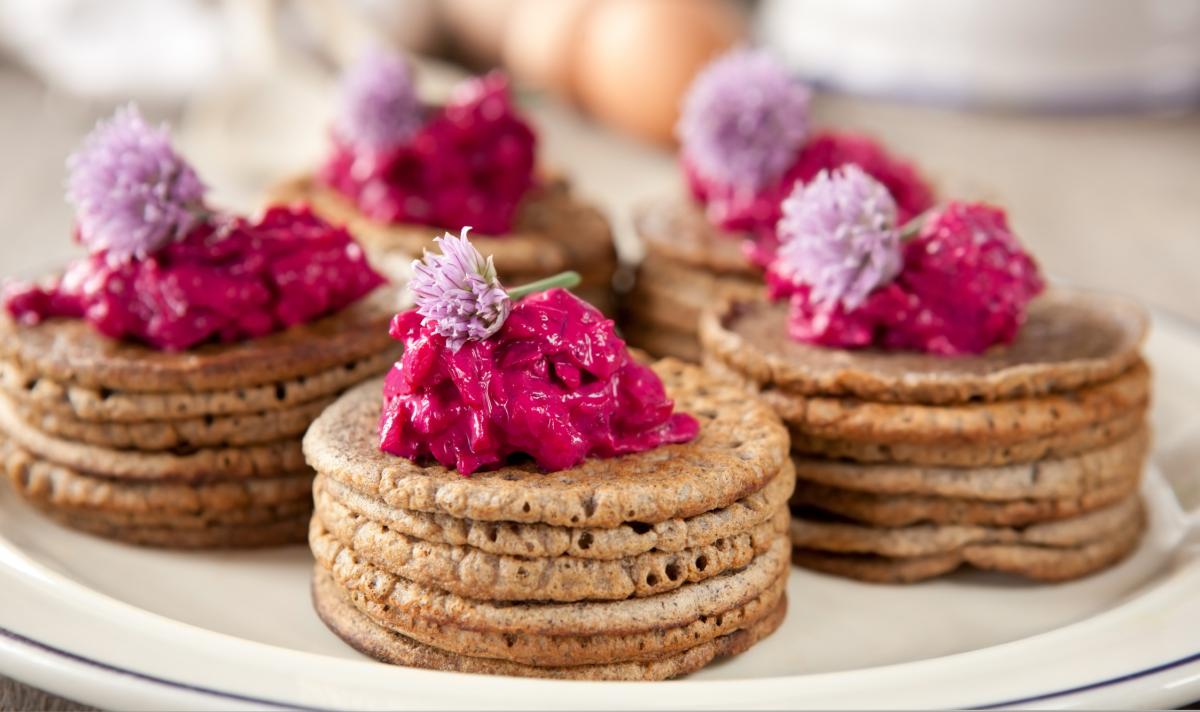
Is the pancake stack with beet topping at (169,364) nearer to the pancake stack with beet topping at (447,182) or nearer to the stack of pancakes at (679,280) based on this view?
the pancake stack with beet topping at (447,182)

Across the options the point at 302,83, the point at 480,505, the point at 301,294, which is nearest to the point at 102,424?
the point at 301,294

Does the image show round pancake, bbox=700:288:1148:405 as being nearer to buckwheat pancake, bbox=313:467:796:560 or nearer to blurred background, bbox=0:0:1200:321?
buckwheat pancake, bbox=313:467:796:560

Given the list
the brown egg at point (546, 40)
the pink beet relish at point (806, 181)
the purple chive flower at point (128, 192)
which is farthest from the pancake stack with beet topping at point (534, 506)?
the brown egg at point (546, 40)

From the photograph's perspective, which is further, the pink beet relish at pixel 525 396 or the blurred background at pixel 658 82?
the blurred background at pixel 658 82

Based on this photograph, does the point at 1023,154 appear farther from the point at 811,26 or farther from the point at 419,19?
the point at 419,19

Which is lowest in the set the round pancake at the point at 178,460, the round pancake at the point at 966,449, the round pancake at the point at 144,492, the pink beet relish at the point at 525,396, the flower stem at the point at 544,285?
the round pancake at the point at 144,492

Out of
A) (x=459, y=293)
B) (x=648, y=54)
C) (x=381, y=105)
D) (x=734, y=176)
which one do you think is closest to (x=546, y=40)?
(x=648, y=54)

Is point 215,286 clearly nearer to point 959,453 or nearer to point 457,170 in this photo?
point 457,170
